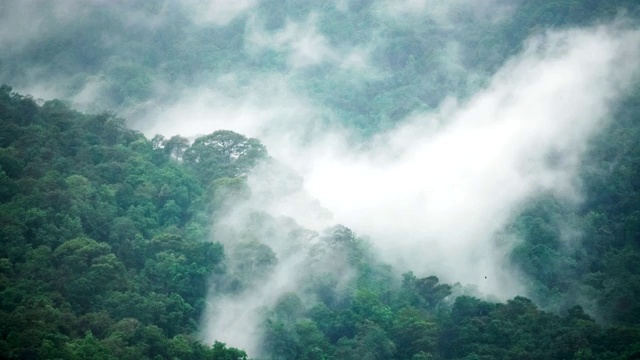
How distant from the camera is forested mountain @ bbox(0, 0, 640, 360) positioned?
37.6 m

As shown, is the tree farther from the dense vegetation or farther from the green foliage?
the green foliage

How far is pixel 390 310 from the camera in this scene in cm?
4409

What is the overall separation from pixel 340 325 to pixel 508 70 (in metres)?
52.2

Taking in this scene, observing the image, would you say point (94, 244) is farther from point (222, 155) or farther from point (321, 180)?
point (321, 180)

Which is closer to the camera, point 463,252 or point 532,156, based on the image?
point 463,252

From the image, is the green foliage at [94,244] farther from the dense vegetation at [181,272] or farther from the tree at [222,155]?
the tree at [222,155]

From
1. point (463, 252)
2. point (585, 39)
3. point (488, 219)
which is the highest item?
point (585, 39)

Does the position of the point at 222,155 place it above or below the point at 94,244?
above

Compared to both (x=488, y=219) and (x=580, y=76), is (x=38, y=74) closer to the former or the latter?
(x=488, y=219)

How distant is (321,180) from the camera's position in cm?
6938

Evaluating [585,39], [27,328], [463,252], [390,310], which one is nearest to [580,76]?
[585,39]

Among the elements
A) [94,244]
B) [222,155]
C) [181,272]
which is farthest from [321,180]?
[94,244]

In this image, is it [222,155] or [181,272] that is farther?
[222,155]

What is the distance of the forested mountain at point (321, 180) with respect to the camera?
37.6m
